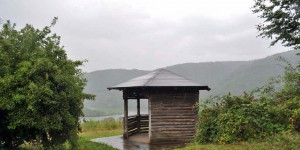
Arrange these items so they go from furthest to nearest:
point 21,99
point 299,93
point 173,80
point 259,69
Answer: point 259,69, point 173,80, point 299,93, point 21,99

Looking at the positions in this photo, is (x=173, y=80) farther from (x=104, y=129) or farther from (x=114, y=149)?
(x=104, y=129)

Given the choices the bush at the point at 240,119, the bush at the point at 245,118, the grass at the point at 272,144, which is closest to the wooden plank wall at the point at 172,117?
the bush at the point at 245,118

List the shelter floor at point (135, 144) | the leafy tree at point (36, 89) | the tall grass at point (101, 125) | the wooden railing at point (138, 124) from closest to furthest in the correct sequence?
1. the leafy tree at point (36, 89)
2. the shelter floor at point (135, 144)
3. the wooden railing at point (138, 124)
4. the tall grass at point (101, 125)

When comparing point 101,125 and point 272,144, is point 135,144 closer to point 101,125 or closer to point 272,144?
point 272,144

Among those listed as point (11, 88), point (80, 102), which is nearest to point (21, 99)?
point (11, 88)

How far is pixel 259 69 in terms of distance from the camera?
506 ft

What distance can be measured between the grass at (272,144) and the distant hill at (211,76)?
381ft

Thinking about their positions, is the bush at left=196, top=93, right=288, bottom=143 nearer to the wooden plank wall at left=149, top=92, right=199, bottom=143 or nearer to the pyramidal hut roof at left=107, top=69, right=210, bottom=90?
the pyramidal hut roof at left=107, top=69, right=210, bottom=90

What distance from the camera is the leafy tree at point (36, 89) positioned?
420 inches

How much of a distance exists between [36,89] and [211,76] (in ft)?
559

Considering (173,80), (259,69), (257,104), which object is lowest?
(257,104)

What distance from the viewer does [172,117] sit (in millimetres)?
16859

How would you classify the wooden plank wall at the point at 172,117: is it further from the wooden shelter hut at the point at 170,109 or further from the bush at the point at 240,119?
the bush at the point at 240,119

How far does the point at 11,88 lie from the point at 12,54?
1.34 m
